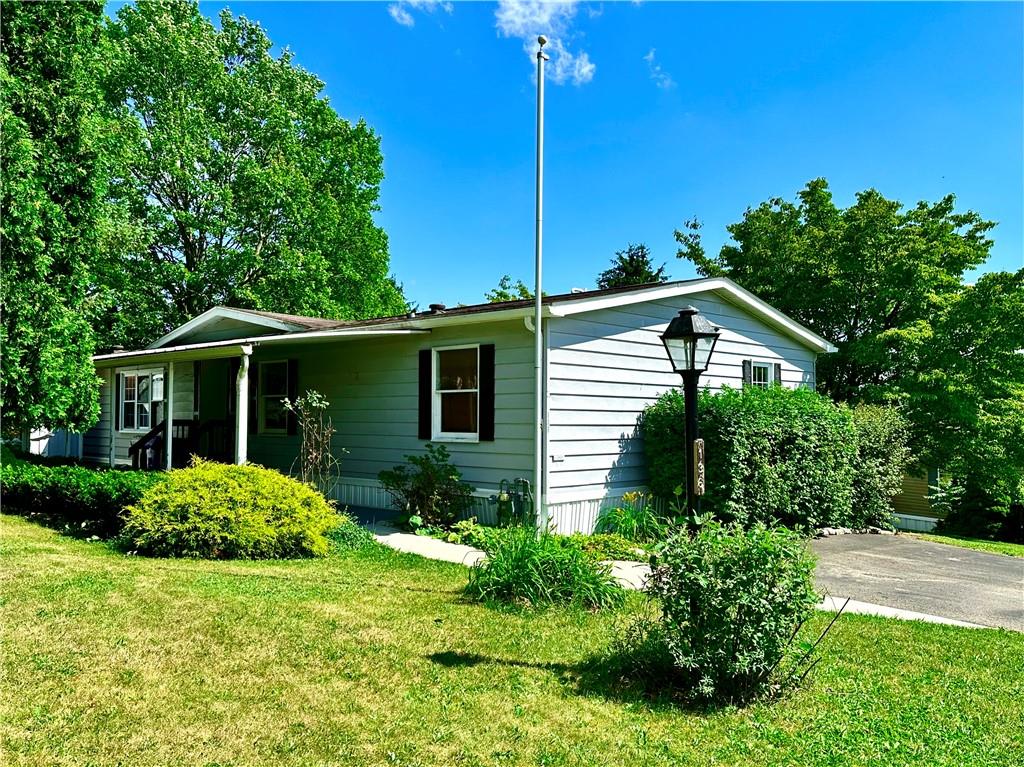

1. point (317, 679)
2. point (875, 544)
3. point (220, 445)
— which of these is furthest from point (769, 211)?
point (317, 679)

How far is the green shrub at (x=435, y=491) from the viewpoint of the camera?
976 cm

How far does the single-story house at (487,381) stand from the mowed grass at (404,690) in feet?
12.6

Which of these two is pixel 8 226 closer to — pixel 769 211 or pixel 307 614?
pixel 307 614

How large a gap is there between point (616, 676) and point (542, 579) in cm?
163

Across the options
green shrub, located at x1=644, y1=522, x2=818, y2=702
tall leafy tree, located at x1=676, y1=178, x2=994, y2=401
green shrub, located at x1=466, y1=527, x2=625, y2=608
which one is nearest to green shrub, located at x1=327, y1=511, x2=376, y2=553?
green shrub, located at x1=466, y1=527, x2=625, y2=608

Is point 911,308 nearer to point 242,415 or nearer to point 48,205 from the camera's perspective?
point 242,415

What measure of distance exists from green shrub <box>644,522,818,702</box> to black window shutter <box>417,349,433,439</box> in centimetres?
702

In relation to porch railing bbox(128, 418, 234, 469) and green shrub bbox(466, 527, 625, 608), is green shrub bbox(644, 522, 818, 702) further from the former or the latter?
porch railing bbox(128, 418, 234, 469)

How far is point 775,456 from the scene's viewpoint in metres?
10.2

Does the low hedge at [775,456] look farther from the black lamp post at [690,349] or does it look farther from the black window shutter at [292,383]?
the black window shutter at [292,383]

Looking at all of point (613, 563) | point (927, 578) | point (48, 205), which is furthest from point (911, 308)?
point (48, 205)

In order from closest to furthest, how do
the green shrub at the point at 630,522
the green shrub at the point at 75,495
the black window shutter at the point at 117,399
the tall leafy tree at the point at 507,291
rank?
the green shrub at the point at 75,495
the green shrub at the point at 630,522
the black window shutter at the point at 117,399
the tall leafy tree at the point at 507,291

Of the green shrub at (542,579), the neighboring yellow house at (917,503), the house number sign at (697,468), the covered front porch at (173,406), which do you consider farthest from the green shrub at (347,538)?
the neighboring yellow house at (917,503)

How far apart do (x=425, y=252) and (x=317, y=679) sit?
93.7 feet
